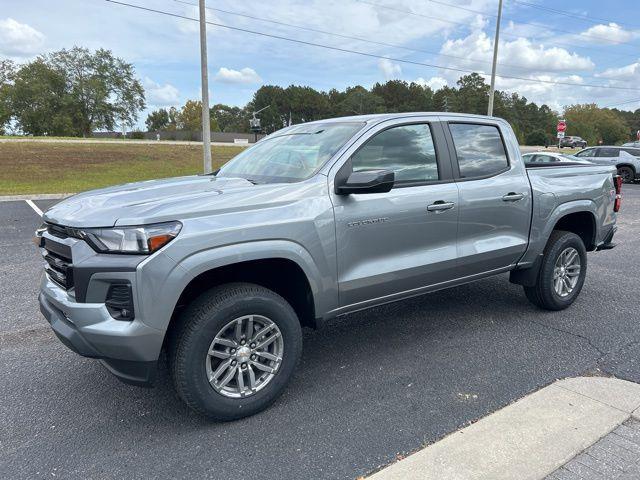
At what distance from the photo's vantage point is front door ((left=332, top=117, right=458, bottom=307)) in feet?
10.7

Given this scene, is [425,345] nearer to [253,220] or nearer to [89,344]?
[253,220]

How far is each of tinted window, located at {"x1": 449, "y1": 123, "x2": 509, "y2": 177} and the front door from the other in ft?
0.71

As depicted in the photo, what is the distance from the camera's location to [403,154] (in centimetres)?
371

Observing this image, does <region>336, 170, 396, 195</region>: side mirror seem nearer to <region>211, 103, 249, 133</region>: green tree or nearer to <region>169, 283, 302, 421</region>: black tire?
<region>169, 283, 302, 421</region>: black tire

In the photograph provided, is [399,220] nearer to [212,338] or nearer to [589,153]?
[212,338]

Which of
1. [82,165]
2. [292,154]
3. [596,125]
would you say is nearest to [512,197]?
[292,154]

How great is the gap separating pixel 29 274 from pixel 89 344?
4.11 m

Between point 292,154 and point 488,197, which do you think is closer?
point 292,154

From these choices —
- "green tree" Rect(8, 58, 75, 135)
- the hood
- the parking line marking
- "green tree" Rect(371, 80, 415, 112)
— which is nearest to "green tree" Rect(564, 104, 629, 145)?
"green tree" Rect(371, 80, 415, 112)

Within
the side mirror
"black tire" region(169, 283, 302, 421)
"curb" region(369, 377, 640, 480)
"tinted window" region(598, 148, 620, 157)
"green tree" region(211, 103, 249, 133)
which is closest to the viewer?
"curb" region(369, 377, 640, 480)

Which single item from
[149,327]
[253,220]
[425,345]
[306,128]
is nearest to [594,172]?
[425,345]

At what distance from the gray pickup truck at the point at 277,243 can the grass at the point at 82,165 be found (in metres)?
14.2

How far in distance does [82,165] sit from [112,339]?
75.8 feet

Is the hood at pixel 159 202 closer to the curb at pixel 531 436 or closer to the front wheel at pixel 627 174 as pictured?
the curb at pixel 531 436
